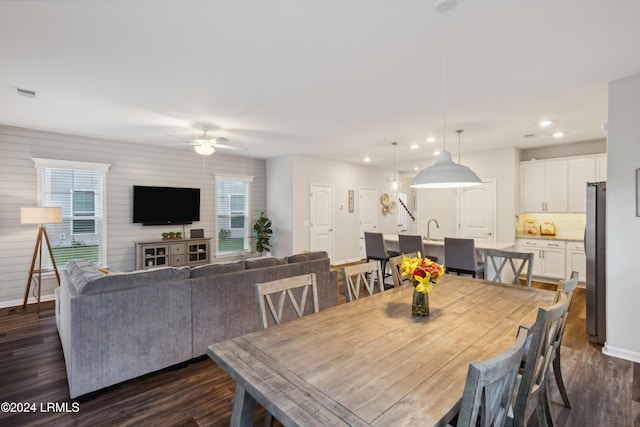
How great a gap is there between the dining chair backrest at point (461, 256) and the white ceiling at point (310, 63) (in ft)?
5.68

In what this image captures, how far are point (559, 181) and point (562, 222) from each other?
0.89 metres

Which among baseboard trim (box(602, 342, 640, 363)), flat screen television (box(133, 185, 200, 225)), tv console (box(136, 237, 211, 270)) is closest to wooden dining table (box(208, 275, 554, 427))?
baseboard trim (box(602, 342, 640, 363))

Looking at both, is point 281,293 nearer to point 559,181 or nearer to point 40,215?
point 40,215

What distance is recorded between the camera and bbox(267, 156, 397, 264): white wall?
7.04m

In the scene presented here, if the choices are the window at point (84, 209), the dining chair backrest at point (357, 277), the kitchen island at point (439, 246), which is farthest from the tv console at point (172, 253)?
the dining chair backrest at point (357, 277)

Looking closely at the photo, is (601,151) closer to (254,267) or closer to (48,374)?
(254,267)

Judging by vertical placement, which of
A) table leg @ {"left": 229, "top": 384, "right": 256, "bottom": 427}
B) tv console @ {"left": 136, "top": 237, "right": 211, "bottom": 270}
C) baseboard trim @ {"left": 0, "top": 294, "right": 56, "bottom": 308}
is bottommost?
baseboard trim @ {"left": 0, "top": 294, "right": 56, "bottom": 308}

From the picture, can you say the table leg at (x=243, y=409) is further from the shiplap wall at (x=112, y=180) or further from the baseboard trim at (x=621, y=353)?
the shiplap wall at (x=112, y=180)

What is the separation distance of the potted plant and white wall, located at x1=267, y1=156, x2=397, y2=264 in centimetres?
28

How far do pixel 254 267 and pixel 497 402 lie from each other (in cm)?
256

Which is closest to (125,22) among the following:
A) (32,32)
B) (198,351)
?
(32,32)

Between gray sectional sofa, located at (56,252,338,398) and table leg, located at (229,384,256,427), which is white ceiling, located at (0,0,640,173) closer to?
gray sectional sofa, located at (56,252,338,398)

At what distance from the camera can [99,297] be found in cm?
239

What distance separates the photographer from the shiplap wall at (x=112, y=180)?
15.3 ft
